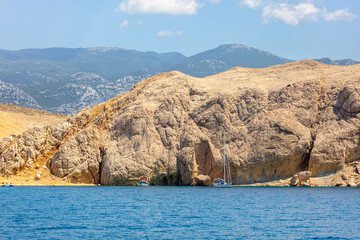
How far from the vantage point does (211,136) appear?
83750 millimetres

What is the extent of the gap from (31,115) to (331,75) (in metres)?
102

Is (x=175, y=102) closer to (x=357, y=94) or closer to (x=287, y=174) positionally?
(x=287, y=174)

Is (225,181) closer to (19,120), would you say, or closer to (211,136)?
(211,136)

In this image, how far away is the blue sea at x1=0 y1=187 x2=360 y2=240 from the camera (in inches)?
1309

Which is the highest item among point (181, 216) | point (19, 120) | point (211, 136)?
point (19, 120)

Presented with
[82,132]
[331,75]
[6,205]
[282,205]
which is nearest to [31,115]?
[82,132]

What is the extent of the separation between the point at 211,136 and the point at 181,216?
42.9 metres

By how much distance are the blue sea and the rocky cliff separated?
57.2 feet

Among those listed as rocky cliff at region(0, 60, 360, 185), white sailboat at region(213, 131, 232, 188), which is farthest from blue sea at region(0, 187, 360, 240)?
rocky cliff at region(0, 60, 360, 185)

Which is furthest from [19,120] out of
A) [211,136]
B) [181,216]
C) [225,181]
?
[181,216]

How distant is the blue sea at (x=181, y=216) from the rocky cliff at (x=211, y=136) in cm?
1745

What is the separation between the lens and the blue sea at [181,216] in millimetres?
33250

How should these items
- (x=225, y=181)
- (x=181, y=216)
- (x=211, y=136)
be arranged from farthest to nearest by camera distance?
(x=211, y=136)
(x=225, y=181)
(x=181, y=216)

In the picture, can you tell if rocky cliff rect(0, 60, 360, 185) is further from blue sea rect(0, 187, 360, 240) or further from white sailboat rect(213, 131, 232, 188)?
blue sea rect(0, 187, 360, 240)
